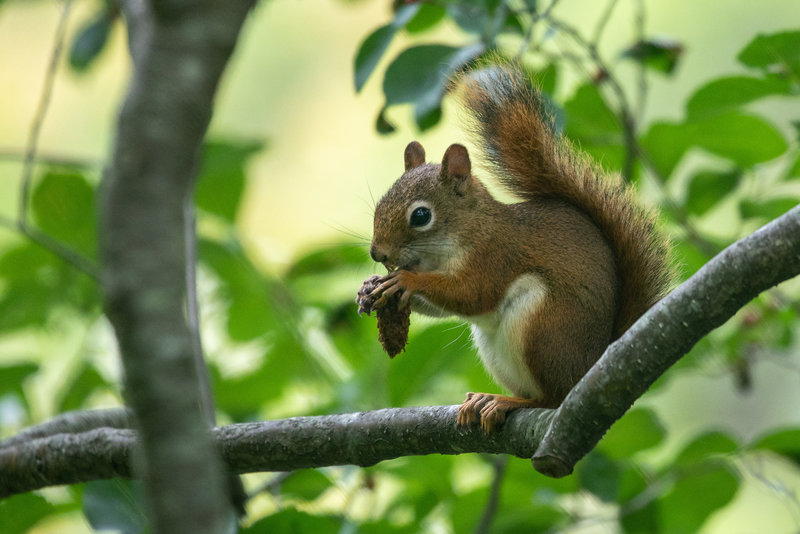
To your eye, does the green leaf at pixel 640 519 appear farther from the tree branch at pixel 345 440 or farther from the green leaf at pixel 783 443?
the tree branch at pixel 345 440

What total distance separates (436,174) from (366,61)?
0.32 m

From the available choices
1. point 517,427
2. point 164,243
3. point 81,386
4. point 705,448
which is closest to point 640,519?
point 705,448

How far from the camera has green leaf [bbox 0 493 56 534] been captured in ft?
5.46

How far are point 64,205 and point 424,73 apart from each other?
1.13 m

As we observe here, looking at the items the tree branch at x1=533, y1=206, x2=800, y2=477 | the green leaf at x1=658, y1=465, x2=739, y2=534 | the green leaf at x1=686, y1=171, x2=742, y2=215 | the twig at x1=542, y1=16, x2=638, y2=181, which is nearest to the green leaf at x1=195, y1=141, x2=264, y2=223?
the twig at x1=542, y1=16, x2=638, y2=181

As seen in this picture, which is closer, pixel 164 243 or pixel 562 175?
pixel 164 243

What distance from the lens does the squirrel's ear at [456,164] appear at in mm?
1953

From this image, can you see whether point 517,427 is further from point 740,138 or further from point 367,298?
point 740,138

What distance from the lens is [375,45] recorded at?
1.80m

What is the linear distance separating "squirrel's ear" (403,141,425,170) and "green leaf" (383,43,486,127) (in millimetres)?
272

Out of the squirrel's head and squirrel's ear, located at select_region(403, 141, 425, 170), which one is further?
squirrel's ear, located at select_region(403, 141, 425, 170)

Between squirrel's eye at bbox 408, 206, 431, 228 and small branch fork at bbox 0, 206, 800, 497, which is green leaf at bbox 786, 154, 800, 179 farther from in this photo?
small branch fork at bbox 0, 206, 800, 497

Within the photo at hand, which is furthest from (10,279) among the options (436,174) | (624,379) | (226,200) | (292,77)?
(292,77)

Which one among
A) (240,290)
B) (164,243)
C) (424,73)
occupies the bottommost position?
(240,290)
